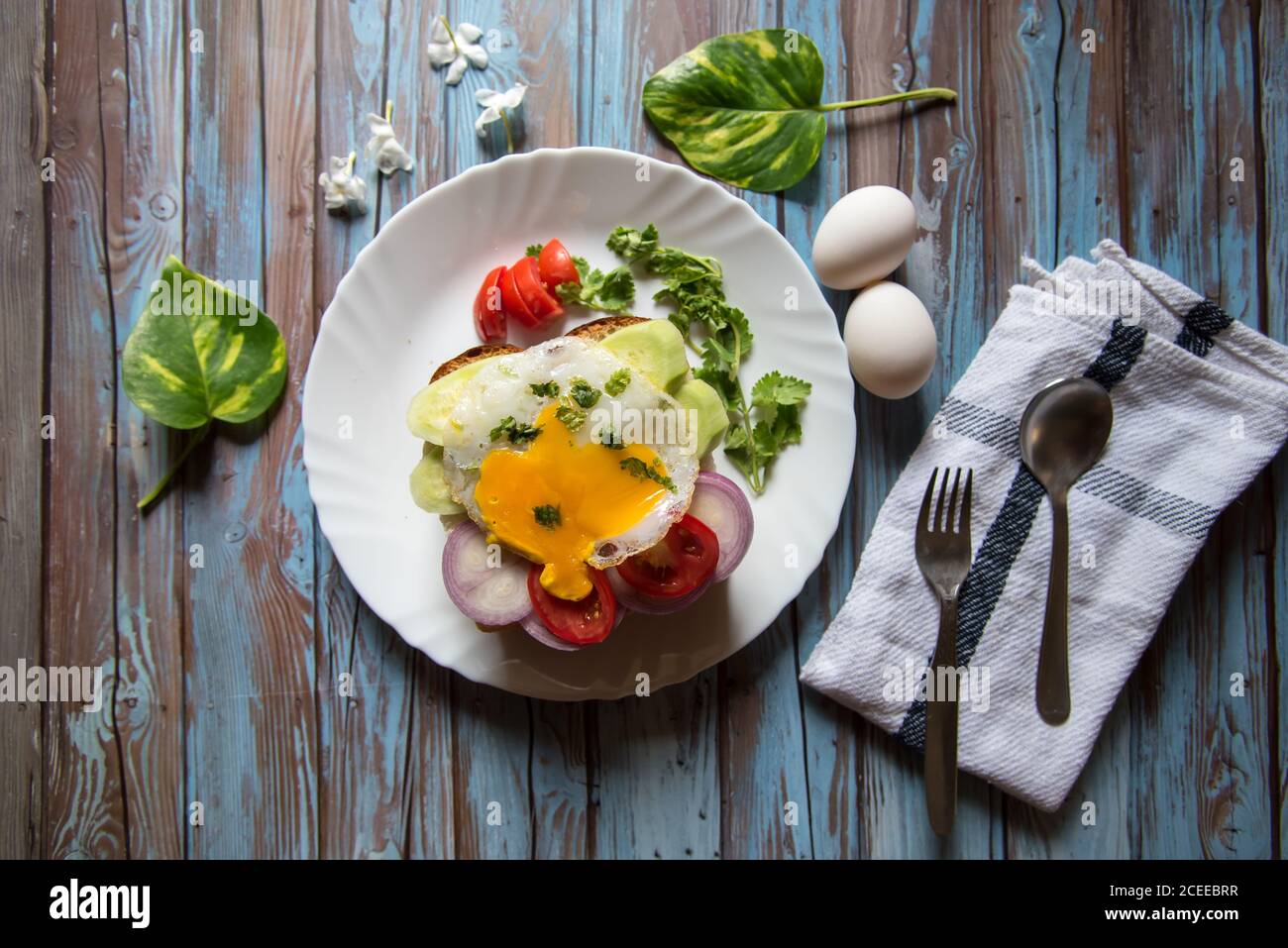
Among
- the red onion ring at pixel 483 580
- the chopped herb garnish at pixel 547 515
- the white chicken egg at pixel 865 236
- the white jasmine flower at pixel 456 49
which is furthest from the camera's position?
the white jasmine flower at pixel 456 49

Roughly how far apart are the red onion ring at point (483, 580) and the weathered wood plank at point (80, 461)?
100 centimetres

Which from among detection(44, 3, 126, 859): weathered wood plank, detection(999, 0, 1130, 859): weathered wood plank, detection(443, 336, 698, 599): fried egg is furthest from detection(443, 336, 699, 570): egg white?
detection(999, 0, 1130, 859): weathered wood plank

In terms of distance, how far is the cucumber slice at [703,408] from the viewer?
2.18 meters

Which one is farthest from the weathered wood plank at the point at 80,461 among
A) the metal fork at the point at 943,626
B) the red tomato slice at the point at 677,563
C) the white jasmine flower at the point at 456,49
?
the metal fork at the point at 943,626

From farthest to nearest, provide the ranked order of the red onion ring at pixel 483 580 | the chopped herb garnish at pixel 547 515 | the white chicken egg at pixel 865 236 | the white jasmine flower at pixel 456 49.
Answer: the white jasmine flower at pixel 456 49 → the white chicken egg at pixel 865 236 → the red onion ring at pixel 483 580 → the chopped herb garnish at pixel 547 515

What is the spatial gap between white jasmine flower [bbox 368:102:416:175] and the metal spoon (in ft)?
5.58

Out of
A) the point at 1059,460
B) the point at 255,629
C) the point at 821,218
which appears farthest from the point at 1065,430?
the point at 255,629

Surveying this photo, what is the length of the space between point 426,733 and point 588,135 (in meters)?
1.60

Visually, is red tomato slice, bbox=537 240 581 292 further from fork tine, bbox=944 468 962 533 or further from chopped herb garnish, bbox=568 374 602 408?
fork tine, bbox=944 468 962 533

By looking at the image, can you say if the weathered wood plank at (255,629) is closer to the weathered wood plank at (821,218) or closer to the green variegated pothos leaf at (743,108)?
the green variegated pothos leaf at (743,108)

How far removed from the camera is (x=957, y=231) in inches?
96.7

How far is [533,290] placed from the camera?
228 centimetres
